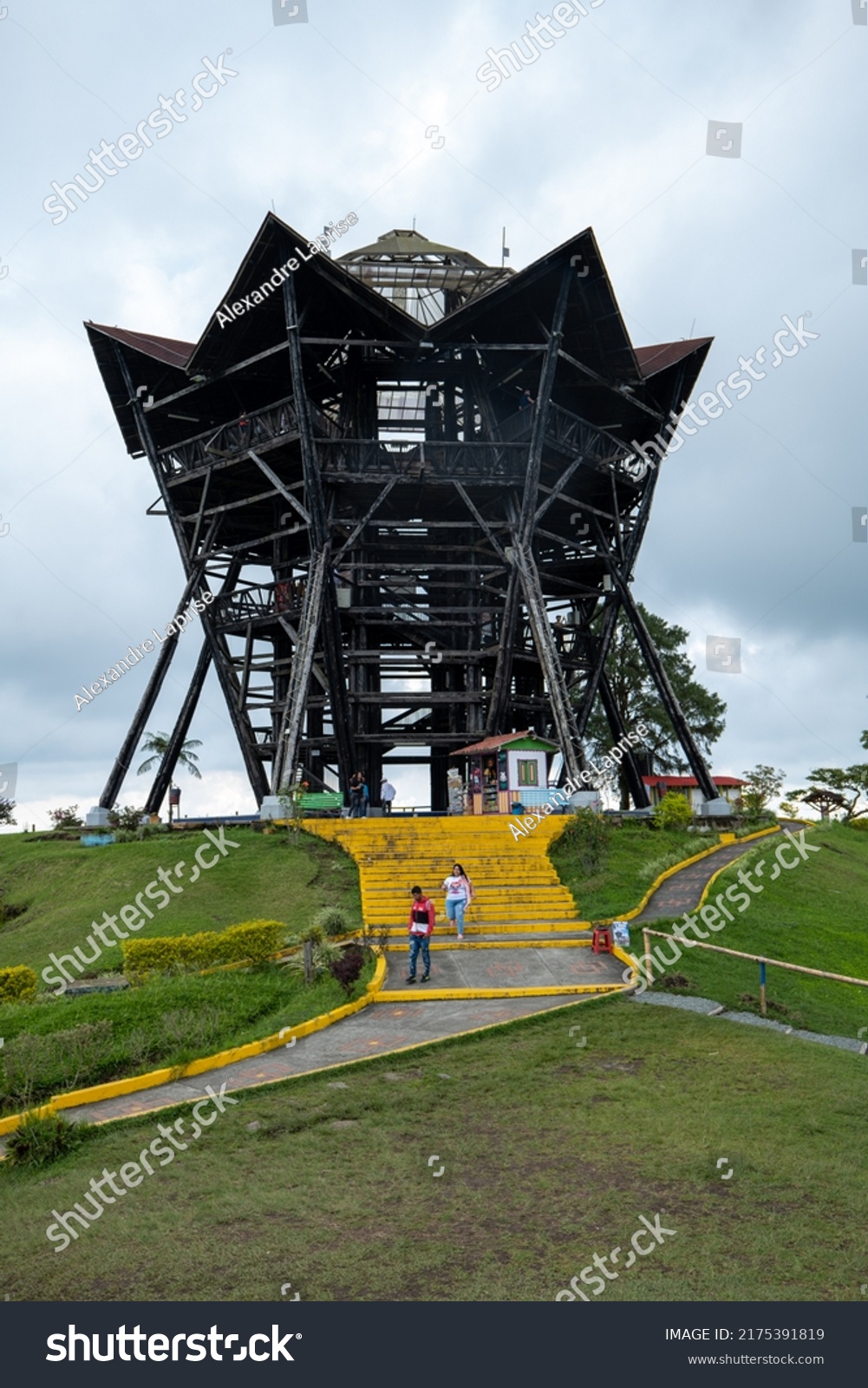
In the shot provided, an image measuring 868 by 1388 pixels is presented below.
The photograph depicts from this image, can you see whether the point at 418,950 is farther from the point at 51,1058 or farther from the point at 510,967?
the point at 51,1058

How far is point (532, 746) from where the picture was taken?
2975 cm

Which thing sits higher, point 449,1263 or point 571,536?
point 571,536

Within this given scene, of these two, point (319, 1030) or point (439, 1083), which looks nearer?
point (439, 1083)

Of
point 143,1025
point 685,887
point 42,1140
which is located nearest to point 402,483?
point 685,887

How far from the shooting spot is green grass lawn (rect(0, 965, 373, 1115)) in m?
11.1

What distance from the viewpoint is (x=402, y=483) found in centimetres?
3388

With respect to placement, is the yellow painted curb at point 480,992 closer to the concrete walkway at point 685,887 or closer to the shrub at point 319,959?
the shrub at point 319,959

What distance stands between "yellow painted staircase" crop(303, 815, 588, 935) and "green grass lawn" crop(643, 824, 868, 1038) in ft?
10.8

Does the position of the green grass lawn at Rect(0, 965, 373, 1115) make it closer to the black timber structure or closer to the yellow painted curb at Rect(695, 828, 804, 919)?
the yellow painted curb at Rect(695, 828, 804, 919)

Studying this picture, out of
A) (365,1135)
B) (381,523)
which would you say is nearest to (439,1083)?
(365,1135)

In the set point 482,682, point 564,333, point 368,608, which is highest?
point 564,333

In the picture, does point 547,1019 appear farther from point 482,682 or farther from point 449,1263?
point 482,682

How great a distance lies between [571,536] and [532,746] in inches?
527

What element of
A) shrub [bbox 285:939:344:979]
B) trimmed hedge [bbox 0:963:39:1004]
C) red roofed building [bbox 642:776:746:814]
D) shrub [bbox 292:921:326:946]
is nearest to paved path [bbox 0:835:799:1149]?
shrub [bbox 285:939:344:979]
